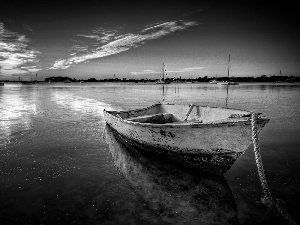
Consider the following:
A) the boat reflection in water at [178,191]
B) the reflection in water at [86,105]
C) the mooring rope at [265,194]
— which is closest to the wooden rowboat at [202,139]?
the mooring rope at [265,194]

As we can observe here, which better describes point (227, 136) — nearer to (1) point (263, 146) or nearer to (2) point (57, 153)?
(1) point (263, 146)

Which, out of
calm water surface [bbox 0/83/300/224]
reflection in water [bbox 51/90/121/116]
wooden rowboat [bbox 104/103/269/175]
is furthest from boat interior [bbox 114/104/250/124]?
reflection in water [bbox 51/90/121/116]

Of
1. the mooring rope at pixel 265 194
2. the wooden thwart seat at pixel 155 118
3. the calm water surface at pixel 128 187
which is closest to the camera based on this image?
the calm water surface at pixel 128 187

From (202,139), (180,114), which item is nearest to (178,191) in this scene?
(202,139)

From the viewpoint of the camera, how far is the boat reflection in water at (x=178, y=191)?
389cm

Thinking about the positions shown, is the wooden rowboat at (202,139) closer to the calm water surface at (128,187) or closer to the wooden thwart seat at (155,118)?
the calm water surface at (128,187)

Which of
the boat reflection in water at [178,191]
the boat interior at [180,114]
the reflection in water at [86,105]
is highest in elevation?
the boat interior at [180,114]

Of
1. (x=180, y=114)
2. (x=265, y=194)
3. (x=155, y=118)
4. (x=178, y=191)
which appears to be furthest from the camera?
(x=180, y=114)

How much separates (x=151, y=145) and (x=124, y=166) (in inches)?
42.3

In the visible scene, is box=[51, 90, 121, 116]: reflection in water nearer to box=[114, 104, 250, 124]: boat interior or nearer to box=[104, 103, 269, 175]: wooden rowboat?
box=[114, 104, 250, 124]: boat interior

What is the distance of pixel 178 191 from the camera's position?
15.8 ft

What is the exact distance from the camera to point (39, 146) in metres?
7.79

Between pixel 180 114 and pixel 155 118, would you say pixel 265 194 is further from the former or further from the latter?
pixel 180 114

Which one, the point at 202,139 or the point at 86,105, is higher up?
the point at 202,139
